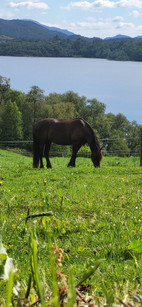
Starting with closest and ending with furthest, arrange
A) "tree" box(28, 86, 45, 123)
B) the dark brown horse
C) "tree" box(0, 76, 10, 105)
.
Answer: the dark brown horse, "tree" box(28, 86, 45, 123), "tree" box(0, 76, 10, 105)

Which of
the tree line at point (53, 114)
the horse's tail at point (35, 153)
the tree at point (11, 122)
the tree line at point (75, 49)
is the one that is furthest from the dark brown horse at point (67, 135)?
the tree line at point (75, 49)

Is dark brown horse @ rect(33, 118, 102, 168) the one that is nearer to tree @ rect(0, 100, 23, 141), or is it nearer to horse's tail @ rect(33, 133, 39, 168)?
horse's tail @ rect(33, 133, 39, 168)

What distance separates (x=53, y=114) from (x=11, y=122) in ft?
26.8

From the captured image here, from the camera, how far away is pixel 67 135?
503 inches

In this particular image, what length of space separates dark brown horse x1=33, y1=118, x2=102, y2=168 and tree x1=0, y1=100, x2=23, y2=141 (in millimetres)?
48032

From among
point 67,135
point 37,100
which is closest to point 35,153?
point 67,135

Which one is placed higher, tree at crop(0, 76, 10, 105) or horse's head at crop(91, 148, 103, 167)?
tree at crop(0, 76, 10, 105)

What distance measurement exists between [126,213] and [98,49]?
461 ft

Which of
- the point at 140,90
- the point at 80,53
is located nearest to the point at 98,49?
the point at 80,53

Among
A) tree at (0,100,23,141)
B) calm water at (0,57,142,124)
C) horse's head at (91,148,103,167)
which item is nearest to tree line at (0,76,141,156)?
tree at (0,100,23,141)

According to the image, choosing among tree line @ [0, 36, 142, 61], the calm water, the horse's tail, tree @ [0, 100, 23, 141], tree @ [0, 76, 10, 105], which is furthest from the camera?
the calm water

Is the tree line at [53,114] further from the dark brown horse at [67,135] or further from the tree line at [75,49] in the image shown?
the tree line at [75,49]

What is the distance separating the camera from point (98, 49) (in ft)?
447

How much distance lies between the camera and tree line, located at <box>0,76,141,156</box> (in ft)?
196
